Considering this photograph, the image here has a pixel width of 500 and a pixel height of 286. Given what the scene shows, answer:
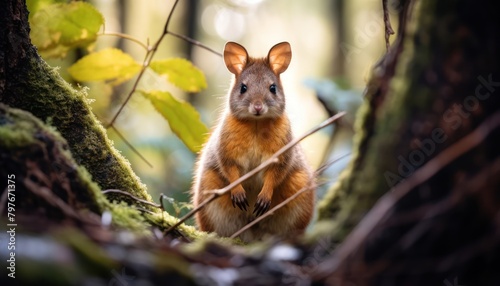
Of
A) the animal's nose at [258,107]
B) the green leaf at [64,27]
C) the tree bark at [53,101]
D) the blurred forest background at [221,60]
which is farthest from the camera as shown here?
the blurred forest background at [221,60]

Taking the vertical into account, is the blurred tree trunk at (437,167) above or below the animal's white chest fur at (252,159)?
below

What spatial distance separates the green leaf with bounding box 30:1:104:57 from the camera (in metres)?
4.51

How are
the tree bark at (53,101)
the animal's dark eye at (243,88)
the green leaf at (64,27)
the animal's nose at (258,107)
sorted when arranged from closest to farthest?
the tree bark at (53,101)
the green leaf at (64,27)
the animal's nose at (258,107)
the animal's dark eye at (243,88)

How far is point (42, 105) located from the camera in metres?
4.08

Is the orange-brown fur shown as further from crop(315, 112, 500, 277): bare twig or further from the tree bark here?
crop(315, 112, 500, 277): bare twig

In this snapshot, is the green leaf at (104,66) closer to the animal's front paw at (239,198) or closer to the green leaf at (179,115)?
the green leaf at (179,115)

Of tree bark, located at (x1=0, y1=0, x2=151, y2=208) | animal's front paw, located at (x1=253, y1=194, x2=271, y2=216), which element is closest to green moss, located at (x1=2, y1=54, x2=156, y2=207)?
tree bark, located at (x1=0, y1=0, x2=151, y2=208)

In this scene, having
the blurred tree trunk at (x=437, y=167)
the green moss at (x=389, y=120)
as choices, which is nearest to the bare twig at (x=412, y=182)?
the blurred tree trunk at (x=437, y=167)

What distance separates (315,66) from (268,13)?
3830mm

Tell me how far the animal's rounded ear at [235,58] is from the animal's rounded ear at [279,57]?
0.85 feet

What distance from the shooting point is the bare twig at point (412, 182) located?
2.33 metres

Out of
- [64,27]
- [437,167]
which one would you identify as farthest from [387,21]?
[64,27]

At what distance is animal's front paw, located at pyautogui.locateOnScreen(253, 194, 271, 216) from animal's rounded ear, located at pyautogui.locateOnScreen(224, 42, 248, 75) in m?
1.50

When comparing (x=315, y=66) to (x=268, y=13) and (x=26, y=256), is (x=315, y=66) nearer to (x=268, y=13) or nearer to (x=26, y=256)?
(x=268, y=13)
